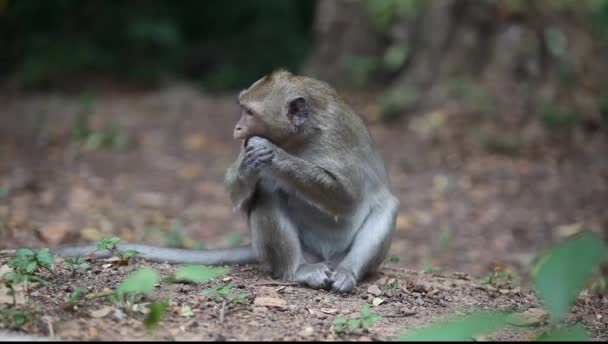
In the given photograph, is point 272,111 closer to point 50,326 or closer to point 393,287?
point 393,287

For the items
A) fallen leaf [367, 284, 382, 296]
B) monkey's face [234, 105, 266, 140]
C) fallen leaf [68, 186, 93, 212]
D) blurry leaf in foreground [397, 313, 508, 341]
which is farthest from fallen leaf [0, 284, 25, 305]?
fallen leaf [68, 186, 93, 212]

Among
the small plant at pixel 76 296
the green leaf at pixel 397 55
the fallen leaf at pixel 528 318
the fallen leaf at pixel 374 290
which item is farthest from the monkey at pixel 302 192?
the green leaf at pixel 397 55

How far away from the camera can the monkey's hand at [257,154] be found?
14.9ft

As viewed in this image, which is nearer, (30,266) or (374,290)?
(30,266)

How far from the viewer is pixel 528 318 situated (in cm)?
413

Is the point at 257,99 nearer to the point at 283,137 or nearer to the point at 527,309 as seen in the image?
the point at 283,137

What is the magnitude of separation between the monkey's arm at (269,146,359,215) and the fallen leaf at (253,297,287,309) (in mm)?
792

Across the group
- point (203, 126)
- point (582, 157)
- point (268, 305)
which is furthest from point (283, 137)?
point (203, 126)

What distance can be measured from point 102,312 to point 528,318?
2.39 metres

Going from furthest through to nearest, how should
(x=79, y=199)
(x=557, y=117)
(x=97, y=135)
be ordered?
(x=97, y=135), (x=557, y=117), (x=79, y=199)

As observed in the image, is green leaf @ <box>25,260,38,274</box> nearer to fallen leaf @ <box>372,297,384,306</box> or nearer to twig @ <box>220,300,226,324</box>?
twig @ <box>220,300,226,324</box>

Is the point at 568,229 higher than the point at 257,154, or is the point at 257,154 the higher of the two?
the point at 568,229

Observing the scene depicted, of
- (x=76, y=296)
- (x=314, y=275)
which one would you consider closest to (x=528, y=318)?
(x=314, y=275)

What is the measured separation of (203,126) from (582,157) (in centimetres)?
601
